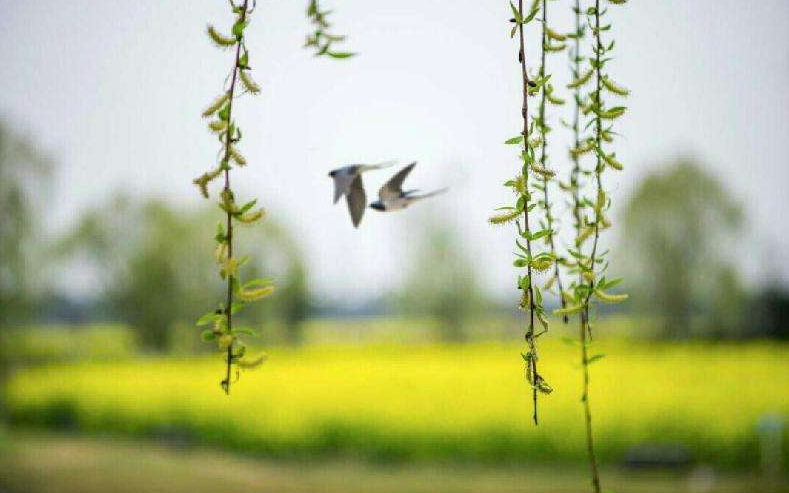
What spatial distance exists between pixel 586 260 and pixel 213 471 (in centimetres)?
458

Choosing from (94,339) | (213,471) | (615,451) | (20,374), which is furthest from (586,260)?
(94,339)

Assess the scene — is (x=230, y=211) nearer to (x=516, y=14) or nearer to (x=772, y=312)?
(x=516, y=14)

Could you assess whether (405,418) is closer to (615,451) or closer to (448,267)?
(615,451)

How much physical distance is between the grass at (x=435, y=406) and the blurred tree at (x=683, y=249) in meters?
0.40

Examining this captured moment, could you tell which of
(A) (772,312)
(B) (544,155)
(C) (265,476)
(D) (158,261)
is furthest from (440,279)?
(B) (544,155)

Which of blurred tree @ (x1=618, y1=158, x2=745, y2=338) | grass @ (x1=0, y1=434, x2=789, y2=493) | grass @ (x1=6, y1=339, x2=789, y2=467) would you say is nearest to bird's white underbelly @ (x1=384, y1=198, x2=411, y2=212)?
grass @ (x1=6, y1=339, x2=789, y2=467)

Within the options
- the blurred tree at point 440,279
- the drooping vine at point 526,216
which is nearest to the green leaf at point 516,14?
the drooping vine at point 526,216

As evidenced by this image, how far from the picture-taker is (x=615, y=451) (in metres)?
4.24

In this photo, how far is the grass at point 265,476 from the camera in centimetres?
395

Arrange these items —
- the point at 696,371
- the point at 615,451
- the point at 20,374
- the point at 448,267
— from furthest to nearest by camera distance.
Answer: the point at 448,267
the point at 20,374
the point at 696,371
the point at 615,451

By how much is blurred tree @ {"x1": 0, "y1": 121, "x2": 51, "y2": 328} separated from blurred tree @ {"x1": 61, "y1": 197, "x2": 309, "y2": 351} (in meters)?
1.21

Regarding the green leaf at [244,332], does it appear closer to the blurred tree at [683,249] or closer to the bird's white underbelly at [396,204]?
the bird's white underbelly at [396,204]

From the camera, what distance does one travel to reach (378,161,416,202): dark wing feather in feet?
0.99

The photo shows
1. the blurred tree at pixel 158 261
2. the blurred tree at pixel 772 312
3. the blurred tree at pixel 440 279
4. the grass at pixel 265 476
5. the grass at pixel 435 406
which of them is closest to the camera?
the grass at pixel 265 476
